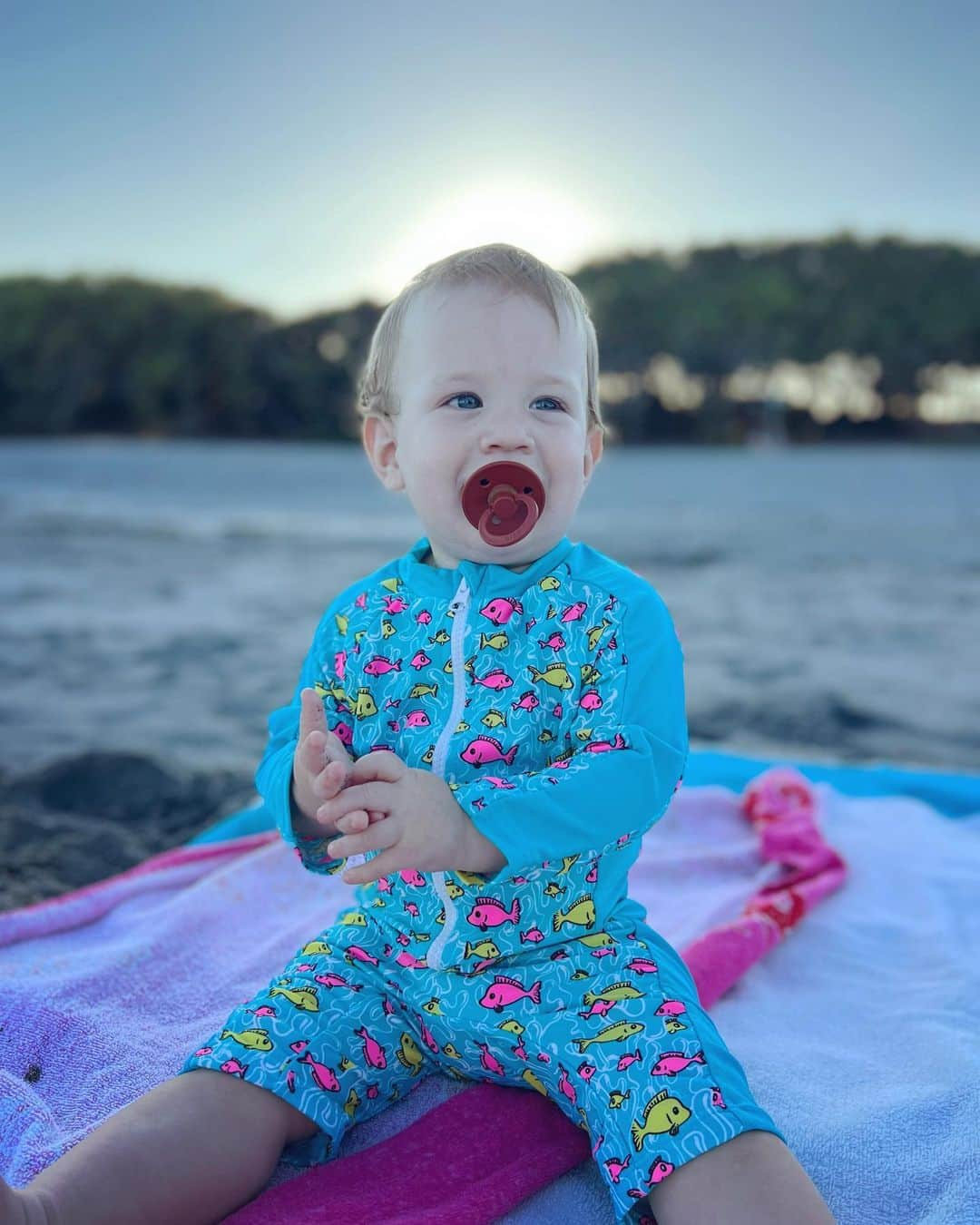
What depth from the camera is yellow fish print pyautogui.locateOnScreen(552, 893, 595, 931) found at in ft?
4.69

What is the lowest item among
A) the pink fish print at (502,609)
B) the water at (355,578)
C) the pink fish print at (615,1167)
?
the water at (355,578)

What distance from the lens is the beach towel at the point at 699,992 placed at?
4.47ft

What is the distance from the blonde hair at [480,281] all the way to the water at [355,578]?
1747mm

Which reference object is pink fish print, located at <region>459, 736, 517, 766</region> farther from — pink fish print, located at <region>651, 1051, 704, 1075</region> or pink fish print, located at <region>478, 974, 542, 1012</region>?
pink fish print, located at <region>651, 1051, 704, 1075</region>

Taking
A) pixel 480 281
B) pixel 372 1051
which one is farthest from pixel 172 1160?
pixel 480 281

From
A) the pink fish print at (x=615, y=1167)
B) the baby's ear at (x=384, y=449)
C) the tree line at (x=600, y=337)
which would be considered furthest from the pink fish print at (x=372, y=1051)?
the tree line at (x=600, y=337)

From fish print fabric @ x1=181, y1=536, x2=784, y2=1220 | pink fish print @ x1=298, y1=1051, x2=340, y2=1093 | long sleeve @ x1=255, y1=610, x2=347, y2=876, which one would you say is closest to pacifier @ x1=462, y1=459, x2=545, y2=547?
fish print fabric @ x1=181, y1=536, x2=784, y2=1220

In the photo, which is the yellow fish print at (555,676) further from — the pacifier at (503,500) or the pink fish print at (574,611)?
the pacifier at (503,500)

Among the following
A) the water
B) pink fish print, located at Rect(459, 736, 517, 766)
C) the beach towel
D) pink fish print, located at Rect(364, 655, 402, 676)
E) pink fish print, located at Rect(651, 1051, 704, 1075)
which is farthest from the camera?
the water

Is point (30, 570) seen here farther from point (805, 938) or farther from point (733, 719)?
point (805, 938)

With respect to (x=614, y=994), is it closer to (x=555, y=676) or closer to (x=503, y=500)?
(x=555, y=676)

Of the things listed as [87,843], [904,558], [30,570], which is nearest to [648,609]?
[87,843]

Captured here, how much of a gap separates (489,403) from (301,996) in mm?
792

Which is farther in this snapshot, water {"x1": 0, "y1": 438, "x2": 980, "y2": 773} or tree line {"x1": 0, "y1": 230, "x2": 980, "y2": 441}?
tree line {"x1": 0, "y1": 230, "x2": 980, "y2": 441}
